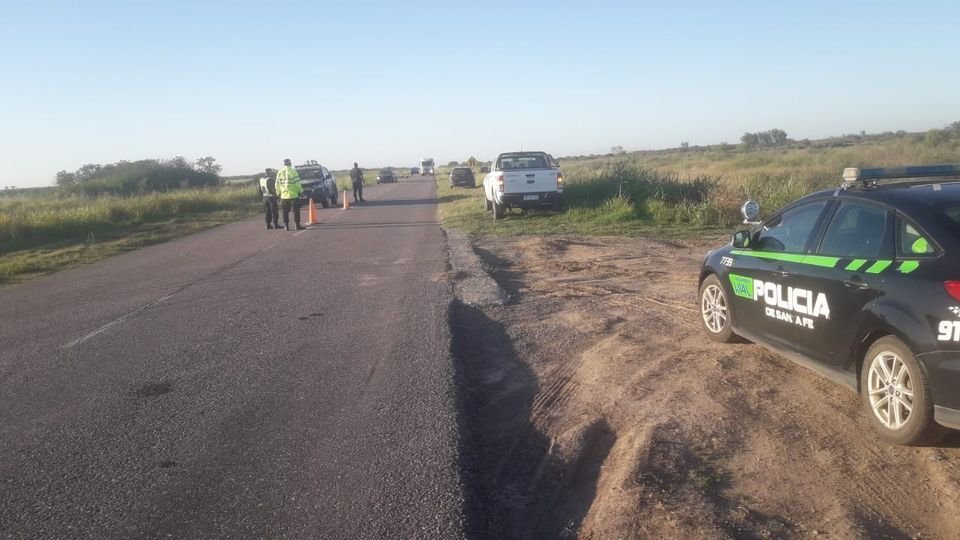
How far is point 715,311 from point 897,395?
2609mm

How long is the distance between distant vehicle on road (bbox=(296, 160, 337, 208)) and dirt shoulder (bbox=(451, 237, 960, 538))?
24260 mm

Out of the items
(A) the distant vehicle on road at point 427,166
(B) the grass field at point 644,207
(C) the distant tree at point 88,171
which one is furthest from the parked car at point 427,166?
(B) the grass field at point 644,207

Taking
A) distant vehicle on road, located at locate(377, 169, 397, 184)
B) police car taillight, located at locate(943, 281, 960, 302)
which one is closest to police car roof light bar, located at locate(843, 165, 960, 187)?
police car taillight, located at locate(943, 281, 960, 302)

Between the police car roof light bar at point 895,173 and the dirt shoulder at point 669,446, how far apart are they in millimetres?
1527

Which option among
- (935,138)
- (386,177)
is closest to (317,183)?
(935,138)

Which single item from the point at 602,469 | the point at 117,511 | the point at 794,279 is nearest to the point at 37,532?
the point at 117,511

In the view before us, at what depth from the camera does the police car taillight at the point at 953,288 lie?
407 cm

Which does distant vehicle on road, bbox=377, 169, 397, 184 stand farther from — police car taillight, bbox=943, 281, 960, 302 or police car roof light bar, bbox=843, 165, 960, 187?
police car taillight, bbox=943, 281, 960, 302

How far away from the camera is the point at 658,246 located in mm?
14430

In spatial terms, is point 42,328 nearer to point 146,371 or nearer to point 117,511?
point 146,371

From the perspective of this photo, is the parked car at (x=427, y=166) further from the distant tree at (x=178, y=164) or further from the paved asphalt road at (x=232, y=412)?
the paved asphalt road at (x=232, y=412)

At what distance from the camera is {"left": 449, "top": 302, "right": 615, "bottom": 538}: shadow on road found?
4040mm

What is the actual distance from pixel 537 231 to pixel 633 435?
528 inches

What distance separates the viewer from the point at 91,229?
2400 cm
